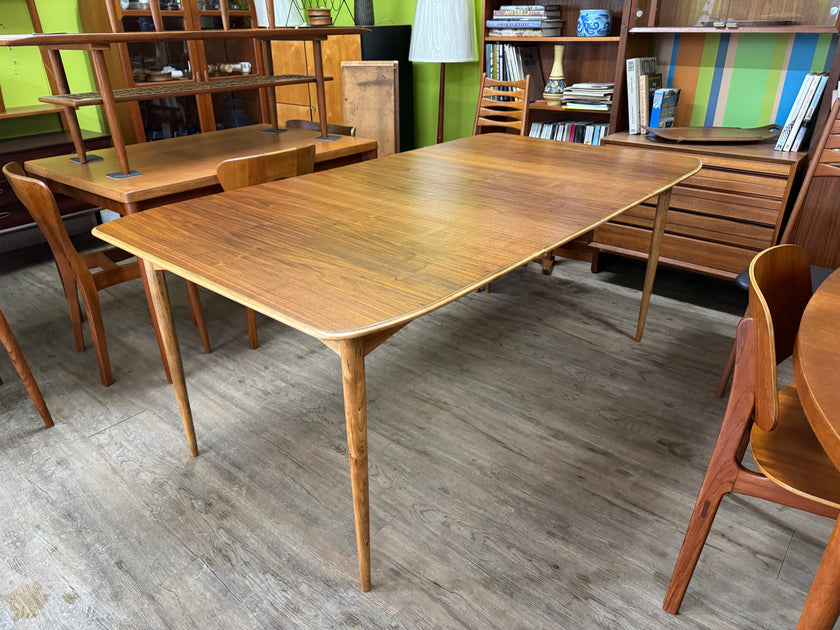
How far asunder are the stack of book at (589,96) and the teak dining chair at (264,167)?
1.67 metres

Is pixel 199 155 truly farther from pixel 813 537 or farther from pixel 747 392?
pixel 813 537

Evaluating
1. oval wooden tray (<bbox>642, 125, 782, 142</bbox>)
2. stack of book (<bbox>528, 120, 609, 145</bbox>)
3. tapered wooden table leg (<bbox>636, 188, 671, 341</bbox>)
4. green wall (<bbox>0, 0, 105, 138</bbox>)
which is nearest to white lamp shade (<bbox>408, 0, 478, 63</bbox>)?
stack of book (<bbox>528, 120, 609, 145</bbox>)

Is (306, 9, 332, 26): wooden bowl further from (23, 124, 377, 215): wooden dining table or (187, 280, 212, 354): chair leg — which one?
(187, 280, 212, 354): chair leg

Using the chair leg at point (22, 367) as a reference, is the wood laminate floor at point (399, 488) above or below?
below

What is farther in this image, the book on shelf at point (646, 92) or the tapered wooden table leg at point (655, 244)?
the book on shelf at point (646, 92)

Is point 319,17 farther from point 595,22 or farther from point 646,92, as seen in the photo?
point 646,92

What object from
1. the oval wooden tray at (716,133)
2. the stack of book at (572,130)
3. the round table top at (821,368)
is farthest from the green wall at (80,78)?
the round table top at (821,368)

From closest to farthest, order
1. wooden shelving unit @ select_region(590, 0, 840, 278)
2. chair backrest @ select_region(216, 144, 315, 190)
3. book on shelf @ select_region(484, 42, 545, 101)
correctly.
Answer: chair backrest @ select_region(216, 144, 315, 190), wooden shelving unit @ select_region(590, 0, 840, 278), book on shelf @ select_region(484, 42, 545, 101)

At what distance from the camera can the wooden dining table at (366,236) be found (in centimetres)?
109

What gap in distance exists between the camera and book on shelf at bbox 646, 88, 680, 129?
115 inches

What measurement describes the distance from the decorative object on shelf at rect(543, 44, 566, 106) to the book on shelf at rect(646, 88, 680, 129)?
20.5 inches

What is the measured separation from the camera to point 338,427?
1979 mm

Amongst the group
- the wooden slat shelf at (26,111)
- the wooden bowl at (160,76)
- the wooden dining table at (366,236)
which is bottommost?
the wooden dining table at (366,236)

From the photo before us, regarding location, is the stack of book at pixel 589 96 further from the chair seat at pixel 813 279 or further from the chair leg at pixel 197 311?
the chair leg at pixel 197 311
